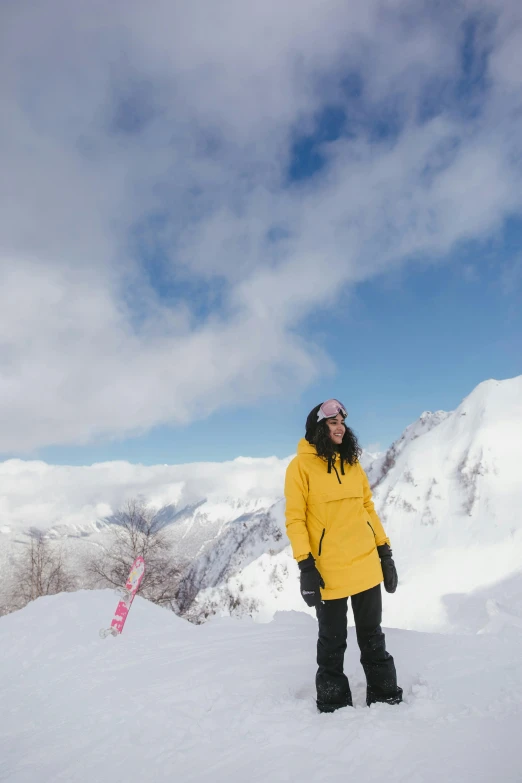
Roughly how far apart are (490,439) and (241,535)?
44.8 m

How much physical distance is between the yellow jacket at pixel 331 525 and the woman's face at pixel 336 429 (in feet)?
0.72

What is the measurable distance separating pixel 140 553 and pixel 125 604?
692 inches

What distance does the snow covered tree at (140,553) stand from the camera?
85.3 feet

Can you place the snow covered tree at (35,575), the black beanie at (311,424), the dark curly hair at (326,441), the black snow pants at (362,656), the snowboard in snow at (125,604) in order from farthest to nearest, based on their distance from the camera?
1. the snow covered tree at (35,575)
2. the snowboard in snow at (125,604)
3. the black beanie at (311,424)
4. the dark curly hair at (326,441)
5. the black snow pants at (362,656)

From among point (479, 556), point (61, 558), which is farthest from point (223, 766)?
point (479, 556)

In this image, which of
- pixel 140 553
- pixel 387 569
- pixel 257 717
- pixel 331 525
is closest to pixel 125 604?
pixel 257 717

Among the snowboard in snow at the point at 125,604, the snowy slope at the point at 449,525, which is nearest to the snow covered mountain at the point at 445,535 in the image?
the snowy slope at the point at 449,525

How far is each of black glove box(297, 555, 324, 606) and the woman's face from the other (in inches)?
42.6

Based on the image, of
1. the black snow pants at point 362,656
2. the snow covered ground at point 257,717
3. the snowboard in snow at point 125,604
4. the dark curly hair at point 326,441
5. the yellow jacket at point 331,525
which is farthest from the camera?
the snowboard in snow at point 125,604

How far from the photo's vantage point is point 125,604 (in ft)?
32.3

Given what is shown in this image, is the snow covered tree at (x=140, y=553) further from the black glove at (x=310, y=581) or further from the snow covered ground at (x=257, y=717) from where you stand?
the black glove at (x=310, y=581)

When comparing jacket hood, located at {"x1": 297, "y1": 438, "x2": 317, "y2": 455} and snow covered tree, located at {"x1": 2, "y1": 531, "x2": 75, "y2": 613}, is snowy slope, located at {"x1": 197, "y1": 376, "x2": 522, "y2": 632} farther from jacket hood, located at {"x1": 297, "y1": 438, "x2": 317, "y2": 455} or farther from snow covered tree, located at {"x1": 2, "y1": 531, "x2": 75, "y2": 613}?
jacket hood, located at {"x1": 297, "y1": 438, "x2": 317, "y2": 455}

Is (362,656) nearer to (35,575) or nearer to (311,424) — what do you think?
(311,424)

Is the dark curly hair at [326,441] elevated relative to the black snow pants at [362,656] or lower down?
elevated
